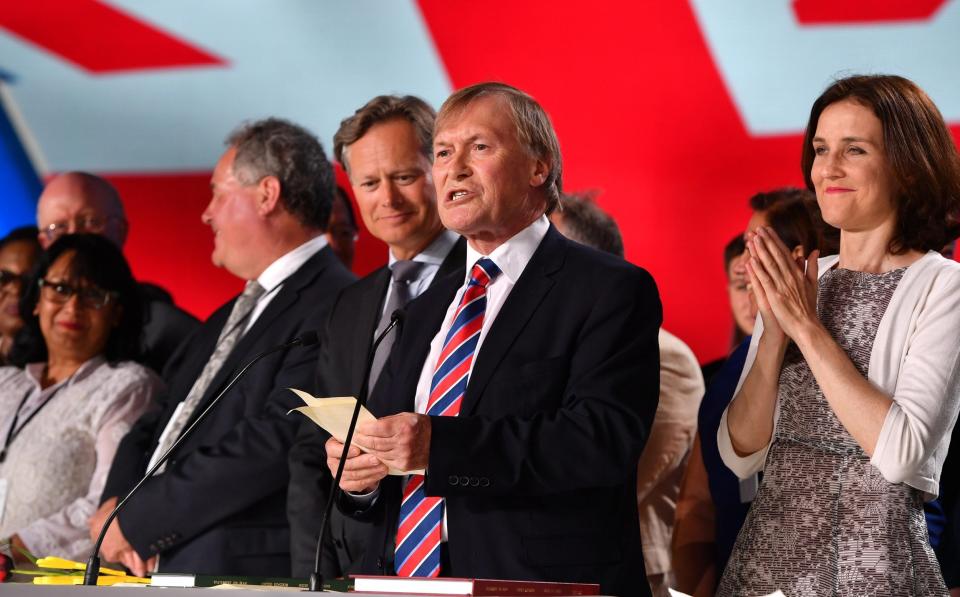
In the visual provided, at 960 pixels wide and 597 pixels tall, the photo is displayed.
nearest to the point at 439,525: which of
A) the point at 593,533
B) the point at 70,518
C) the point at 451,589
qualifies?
the point at 593,533

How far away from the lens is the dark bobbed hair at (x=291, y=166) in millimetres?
3771

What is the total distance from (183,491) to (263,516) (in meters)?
0.22

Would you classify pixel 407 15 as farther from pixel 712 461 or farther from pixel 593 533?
pixel 593 533

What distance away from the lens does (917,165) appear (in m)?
2.38

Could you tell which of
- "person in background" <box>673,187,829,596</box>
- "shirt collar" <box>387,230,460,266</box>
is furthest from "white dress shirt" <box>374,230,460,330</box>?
"person in background" <box>673,187,829,596</box>

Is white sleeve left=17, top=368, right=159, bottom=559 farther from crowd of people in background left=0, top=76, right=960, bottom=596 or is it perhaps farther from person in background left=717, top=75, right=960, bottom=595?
person in background left=717, top=75, right=960, bottom=595

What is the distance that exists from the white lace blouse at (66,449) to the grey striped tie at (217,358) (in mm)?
399

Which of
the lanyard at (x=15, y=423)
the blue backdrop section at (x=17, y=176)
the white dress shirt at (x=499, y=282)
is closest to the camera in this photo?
the white dress shirt at (x=499, y=282)

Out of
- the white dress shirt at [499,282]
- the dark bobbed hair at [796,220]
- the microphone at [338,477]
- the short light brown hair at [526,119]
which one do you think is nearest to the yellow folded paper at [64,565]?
the microphone at [338,477]

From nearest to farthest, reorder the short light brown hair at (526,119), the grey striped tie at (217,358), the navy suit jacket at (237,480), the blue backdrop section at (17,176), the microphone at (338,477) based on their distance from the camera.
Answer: the microphone at (338,477)
the short light brown hair at (526,119)
the navy suit jacket at (237,480)
the grey striped tie at (217,358)
the blue backdrop section at (17,176)

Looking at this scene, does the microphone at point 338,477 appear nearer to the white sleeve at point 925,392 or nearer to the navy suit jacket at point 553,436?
the navy suit jacket at point 553,436

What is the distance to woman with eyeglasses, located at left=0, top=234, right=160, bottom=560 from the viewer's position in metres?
3.74

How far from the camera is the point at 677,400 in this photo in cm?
337

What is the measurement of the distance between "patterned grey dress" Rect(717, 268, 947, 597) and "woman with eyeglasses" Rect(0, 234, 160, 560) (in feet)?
6.95
